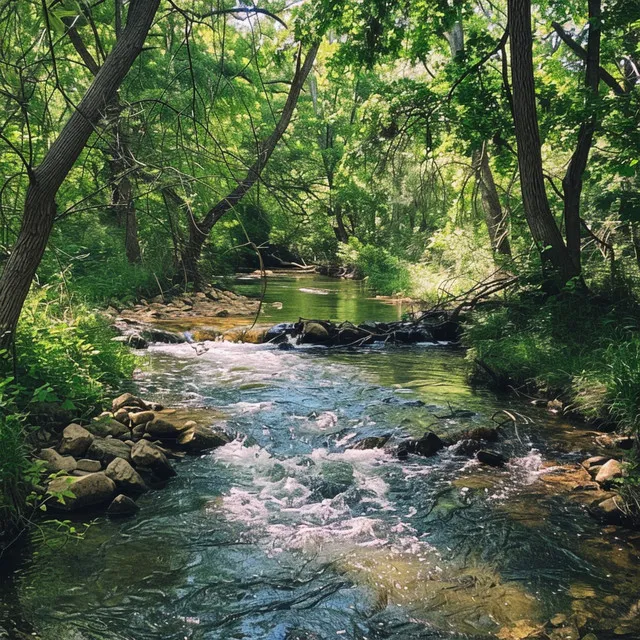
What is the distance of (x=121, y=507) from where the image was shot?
4.75 meters

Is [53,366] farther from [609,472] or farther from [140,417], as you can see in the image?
[609,472]

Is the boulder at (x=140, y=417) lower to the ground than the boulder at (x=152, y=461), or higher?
higher

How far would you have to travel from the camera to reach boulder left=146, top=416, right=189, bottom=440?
6309 mm

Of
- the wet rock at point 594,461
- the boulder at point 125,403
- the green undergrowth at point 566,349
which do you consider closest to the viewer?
the wet rock at point 594,461

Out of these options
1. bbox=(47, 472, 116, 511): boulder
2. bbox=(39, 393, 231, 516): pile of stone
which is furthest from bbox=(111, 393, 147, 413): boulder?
bbox=(47, 472, 116, 511): boulder

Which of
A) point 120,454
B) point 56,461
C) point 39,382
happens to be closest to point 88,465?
point 56,461

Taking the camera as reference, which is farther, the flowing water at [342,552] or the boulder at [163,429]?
the boulder at [163,429]

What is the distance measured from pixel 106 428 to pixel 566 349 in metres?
6.67

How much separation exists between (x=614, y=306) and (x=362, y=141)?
18.3 feet

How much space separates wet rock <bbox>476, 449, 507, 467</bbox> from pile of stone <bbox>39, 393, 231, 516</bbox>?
293cm

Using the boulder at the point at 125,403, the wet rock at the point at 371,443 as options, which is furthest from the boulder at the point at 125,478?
the wet rock at the point at 371,443

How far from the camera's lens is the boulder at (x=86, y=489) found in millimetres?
4652

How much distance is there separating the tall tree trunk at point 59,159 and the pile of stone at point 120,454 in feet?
4.24

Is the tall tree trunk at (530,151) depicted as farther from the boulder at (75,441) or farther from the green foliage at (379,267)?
the green foliage at (379,267)
